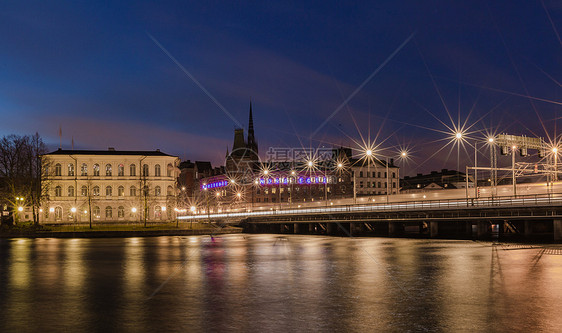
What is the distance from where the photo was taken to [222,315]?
1622 centimetres

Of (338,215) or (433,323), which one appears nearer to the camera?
(433,323)

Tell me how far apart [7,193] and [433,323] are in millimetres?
85583

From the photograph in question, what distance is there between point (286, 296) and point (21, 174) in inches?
3107

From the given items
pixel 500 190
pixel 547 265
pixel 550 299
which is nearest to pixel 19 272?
pixel 550 299

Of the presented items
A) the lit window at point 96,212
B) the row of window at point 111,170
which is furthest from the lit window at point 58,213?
the row of window at point 111,170

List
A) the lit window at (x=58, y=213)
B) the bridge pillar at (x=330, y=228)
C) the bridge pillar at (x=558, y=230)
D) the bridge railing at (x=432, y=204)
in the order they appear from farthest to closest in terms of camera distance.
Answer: the lit window at (x=58, y=213), the bridge pillar at (x=330, y=228), the bridge railing at (x=432, y=204), the bridge pillar at (x=558, y=230)

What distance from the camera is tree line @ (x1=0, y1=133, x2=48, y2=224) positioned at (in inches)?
3268

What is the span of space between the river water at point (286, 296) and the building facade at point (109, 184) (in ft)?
299

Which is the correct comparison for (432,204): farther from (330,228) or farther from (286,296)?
(286,296)

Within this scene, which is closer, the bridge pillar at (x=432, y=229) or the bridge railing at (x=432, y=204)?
the bridge railing at (x=432, y=204)

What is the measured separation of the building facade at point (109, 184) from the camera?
394ft

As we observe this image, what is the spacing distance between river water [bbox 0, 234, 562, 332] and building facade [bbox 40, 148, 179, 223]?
299ft

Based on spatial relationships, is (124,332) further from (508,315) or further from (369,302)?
(508,315)

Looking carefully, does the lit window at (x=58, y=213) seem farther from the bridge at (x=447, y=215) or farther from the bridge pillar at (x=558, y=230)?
the bridge pillar at (x=558, y=230)
